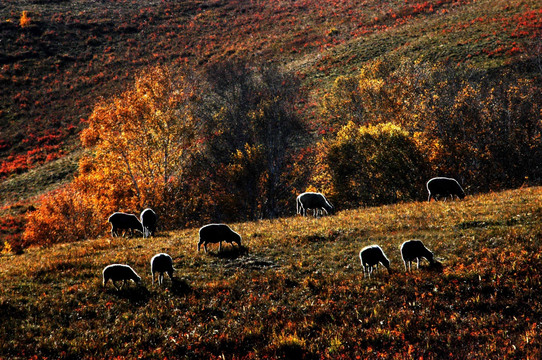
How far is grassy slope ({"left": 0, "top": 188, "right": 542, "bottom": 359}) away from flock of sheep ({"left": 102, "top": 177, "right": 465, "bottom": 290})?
552mm

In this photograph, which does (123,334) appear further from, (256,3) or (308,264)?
(256,3)

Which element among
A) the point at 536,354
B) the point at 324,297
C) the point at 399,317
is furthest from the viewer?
the point at 324,297

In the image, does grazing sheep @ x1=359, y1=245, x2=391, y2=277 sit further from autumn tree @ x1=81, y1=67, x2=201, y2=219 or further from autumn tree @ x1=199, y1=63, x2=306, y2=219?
autumn tree @ x1=81, y1=67, x2=201, y2=219

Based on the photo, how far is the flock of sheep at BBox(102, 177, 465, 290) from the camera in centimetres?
1301

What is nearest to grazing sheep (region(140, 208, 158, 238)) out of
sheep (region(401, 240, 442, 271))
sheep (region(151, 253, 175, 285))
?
sheep (region(151, 253, 175, 285))

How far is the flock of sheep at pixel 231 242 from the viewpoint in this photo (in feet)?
42.7

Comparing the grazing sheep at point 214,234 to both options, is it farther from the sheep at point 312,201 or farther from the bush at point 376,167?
the bush at point 376,167

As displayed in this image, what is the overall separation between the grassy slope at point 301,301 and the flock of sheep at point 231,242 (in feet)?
1.81

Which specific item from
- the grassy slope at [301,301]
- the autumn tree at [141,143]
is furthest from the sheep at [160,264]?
the autumn tree at [141,143]

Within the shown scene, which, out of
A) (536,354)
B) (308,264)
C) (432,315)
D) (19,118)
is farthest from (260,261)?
(19,118)

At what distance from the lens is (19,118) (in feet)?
263

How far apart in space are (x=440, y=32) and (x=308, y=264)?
81059 mm

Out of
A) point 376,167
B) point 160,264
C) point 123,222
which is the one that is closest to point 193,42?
point 376,167

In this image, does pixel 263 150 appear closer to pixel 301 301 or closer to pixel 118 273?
pixel 118 273
